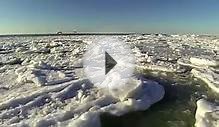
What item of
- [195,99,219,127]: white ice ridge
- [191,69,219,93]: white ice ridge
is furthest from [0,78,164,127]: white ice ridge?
[191,69,219,93]: white ice ridge

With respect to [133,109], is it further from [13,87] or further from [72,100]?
[13,87]

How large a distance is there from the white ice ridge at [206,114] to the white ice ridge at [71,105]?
1190 millimetres

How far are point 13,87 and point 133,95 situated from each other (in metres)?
3.56

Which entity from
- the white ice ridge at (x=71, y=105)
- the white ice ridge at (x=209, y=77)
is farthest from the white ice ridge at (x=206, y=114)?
the white ice ridge at (x=209, y=77)

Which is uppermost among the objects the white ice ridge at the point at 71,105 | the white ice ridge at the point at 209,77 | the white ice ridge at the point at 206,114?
the white ice ridge at the point at 71,105

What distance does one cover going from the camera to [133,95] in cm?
735

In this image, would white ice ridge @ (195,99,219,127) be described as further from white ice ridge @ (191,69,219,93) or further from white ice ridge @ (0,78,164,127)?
white ice ridge @ (191,69,219,93)

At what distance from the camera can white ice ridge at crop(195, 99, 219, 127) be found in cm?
583

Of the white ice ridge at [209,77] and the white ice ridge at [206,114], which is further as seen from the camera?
the white ice ridge at [209,77]

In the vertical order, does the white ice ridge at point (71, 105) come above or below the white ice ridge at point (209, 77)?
above

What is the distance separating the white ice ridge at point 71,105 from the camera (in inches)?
229

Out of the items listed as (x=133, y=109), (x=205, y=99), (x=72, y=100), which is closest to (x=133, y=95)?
(x=133, y=109)

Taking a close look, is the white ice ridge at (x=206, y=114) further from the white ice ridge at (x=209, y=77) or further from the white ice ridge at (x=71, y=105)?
the white ice ridge at (x=209, y=77)

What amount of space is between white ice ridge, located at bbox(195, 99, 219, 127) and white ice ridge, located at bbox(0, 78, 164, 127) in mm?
Answer: 1190
